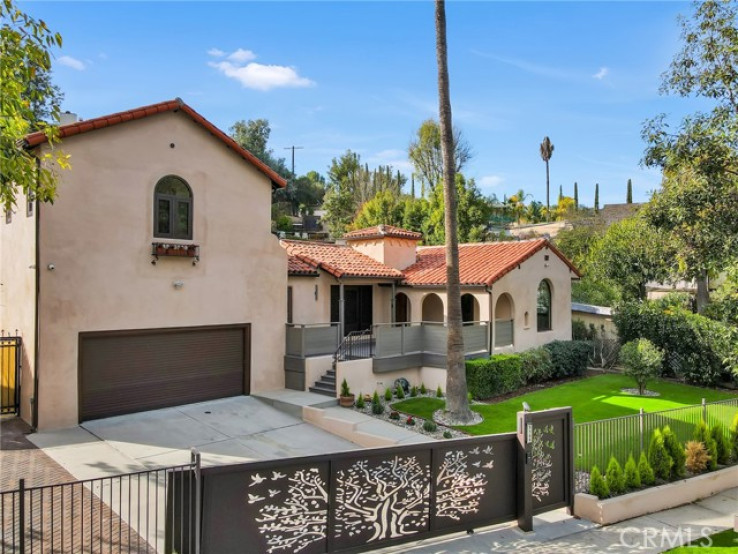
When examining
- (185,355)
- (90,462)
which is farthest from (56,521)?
(185,355)

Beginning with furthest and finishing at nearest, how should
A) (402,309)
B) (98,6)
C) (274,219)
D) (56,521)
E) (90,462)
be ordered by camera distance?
(274,219), (402,309), (98,6), (90,462), (56,521)

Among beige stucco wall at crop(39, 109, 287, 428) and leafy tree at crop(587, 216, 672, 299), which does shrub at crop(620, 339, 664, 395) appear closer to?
leafy tree at crop(587, 216, 672, 299)

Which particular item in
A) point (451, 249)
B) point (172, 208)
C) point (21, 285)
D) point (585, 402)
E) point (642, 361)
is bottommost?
point (585, 402)

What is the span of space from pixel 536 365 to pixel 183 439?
1393 cm

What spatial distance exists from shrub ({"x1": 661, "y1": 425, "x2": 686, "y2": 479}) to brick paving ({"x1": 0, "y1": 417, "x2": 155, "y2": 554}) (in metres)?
Answer: 10.2

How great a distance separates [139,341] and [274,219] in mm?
37005

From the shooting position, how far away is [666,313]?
73.6 feet

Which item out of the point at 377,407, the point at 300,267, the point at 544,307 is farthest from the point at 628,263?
the point at 377,407

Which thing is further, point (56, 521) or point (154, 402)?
point (154, 402)

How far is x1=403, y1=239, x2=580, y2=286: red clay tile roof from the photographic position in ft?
67.2

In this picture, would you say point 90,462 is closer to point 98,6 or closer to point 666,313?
point 98,6

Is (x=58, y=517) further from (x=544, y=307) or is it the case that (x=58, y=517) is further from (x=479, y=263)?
(x=544, y=307)

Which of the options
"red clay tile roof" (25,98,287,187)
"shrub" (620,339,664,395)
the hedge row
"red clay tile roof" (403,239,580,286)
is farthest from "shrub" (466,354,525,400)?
"red clay tile roof" (25,98,287,187)

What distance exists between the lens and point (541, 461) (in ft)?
29.9
